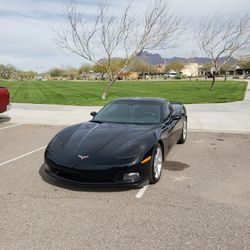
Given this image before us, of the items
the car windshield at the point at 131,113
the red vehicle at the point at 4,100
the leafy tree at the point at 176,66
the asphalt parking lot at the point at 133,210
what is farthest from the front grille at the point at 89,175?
the leafy tree at the point at 176,66

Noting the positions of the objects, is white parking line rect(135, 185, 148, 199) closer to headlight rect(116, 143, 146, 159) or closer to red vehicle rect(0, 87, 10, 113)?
headlight rect(116, 143, 146, 159)

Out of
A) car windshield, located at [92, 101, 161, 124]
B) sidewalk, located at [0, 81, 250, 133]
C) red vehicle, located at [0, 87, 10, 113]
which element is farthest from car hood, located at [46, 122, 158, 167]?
red vehicle, located at [0, 87, 10, 113]

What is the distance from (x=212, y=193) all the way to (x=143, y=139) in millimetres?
1217

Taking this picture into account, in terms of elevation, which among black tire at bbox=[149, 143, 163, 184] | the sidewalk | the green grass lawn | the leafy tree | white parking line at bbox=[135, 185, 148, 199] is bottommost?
the leafy tree

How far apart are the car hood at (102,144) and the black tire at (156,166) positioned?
15 centimetres

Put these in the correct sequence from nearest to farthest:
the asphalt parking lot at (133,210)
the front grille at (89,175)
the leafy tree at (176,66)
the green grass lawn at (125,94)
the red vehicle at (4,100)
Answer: the asphalt parking lot at (133,210)
the front grille at (89,175)
the red vehicle at (4,100)
the green grass lawn at (125,94)
the leafy tree at (176,66)

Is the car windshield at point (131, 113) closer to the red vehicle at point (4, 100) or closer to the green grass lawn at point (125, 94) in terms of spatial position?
the red vehicle at point (4, 100)

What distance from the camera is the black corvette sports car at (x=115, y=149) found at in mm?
4324

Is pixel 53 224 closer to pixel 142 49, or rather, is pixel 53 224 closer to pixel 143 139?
pixel 143 139

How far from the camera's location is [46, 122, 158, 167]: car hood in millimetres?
4414

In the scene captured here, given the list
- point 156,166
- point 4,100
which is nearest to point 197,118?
point 4,100

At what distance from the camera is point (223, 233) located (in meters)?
3.38

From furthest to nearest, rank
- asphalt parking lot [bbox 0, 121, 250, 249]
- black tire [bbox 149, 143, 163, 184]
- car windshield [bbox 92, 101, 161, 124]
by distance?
car windshield [bbox 92, 101, 161, 124]
black tire [bbox 149, 143, 163, 184]
asphalt parking lot [bbox 0, 121, 250, 249]

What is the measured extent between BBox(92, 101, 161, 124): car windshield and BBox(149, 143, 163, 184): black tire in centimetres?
77
